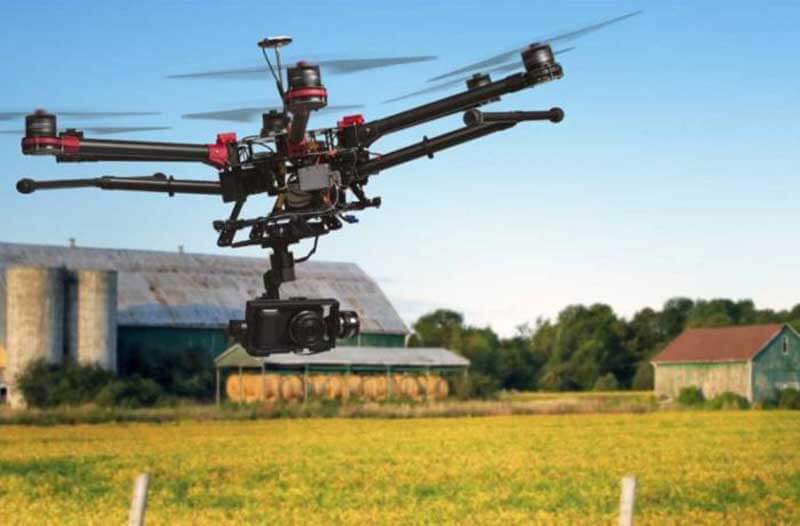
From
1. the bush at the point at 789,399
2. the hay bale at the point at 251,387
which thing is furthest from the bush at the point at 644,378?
the hay bale at the point at 251,387

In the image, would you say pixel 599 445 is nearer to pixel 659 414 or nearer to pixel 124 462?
pixel 124 462

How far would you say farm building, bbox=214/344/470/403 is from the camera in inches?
2771

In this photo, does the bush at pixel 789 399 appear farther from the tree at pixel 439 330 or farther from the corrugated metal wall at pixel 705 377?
the tree at pixel 439 330

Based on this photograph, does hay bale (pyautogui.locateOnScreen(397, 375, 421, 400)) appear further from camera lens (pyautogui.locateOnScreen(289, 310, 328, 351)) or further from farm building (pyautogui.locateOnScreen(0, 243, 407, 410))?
camera lens (pyautogui.locateOnScreen(289, 310, 328, 351))

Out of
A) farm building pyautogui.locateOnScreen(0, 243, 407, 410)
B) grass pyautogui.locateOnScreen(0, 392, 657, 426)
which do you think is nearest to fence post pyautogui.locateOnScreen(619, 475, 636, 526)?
grass pyautogui.locateOnScreen(0, 392, 657, 426)

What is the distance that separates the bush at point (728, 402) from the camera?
258 feet

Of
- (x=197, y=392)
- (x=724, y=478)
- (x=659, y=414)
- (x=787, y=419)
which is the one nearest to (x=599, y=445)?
(x=724, y=478)

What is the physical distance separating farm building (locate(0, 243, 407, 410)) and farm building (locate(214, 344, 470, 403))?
2.87 meters

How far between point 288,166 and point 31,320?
205 feet

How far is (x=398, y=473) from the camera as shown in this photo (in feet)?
107

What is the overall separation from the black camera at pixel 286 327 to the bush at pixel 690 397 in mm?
75422

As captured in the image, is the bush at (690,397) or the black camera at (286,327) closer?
the black camera at (286,327)

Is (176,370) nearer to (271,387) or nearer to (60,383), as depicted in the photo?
(271,387)

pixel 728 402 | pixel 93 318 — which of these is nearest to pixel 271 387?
pixel 93 318
